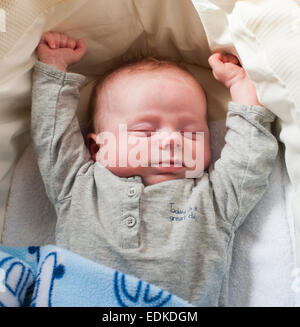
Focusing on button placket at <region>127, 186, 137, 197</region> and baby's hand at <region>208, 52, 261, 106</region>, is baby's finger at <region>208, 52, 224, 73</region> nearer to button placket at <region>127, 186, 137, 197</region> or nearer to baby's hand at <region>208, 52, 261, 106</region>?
baby's hand at <region>208, 52, 261, 106</region>

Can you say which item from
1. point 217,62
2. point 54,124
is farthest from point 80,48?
point 217,62

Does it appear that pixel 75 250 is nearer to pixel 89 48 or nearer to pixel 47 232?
pixel 47 232

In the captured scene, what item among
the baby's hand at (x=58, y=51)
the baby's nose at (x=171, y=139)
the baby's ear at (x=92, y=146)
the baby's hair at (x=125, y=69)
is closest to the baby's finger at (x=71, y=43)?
the baby's hand at (x=58, y=51)

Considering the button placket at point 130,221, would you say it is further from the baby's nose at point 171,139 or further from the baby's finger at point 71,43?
the baby's finger at point 71,43

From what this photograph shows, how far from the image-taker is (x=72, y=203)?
959mm

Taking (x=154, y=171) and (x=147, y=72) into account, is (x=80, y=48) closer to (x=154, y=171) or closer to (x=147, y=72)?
(x=147, y=72)

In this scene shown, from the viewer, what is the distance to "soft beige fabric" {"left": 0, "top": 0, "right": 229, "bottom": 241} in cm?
94

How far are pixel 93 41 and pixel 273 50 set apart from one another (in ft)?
1.62

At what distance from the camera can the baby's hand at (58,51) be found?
3.32 feet

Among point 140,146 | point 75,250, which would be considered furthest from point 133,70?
point 75,250

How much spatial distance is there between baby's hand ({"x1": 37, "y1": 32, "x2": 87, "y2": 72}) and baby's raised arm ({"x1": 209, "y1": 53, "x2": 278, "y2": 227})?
1.41 ft

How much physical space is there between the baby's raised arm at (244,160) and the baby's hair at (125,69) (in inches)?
8.4

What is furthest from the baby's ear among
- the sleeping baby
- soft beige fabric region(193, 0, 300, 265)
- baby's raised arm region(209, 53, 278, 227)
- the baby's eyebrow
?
soft beige fabric region(193, 0, 300, 265)
